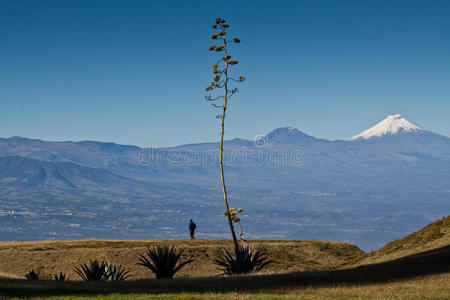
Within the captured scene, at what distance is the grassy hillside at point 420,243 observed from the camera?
3084cm

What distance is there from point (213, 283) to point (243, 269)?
28.7 ft

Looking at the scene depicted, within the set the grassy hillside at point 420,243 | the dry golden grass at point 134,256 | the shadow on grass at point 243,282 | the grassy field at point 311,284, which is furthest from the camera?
the dry golden grass at point 134,256

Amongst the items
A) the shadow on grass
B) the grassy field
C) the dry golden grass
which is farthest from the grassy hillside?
the shadow on grass

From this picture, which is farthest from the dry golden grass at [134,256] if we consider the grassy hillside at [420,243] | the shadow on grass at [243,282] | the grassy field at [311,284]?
the shadow on grass at [243,282]

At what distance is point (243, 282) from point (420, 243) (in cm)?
1666

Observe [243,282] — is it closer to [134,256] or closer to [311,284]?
[311,284]

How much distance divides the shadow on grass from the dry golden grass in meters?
13.9

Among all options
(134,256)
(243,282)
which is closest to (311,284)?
(243,282)

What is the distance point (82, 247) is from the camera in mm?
45469

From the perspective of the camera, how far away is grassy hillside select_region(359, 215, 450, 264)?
3084 centimetres

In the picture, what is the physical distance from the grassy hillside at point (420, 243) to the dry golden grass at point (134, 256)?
13.1 ft

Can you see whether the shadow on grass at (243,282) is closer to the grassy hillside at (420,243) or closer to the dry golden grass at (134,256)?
the grassy hillside at (420,243)

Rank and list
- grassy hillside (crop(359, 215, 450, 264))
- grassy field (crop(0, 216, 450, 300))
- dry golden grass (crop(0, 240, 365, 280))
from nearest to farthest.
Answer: grassy field (crop(0, 216, 450, 300))
grassy hillside (crop(359, 215, 450, 264))
dry golden grass (crop(0, 240, 365, 280))

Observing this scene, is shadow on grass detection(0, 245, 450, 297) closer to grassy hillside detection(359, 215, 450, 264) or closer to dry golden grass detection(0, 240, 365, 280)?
grassy hillside detection(359, 215, 450, 264)
